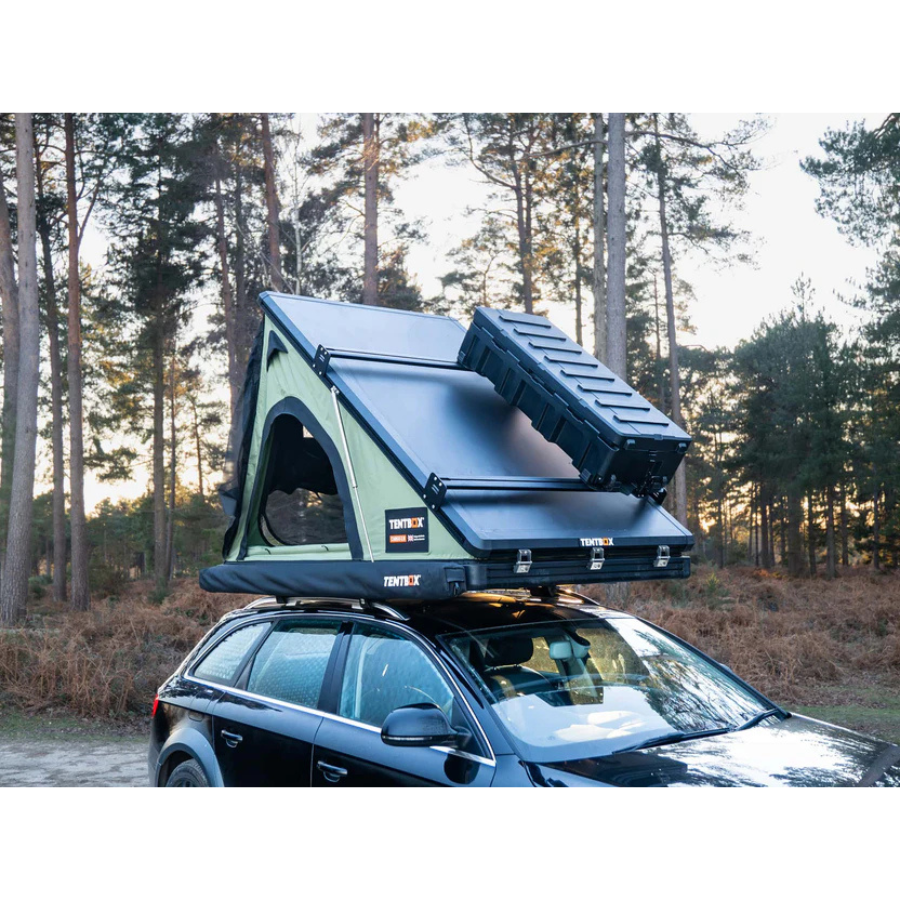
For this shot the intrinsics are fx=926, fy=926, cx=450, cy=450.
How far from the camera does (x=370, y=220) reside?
20.1 m

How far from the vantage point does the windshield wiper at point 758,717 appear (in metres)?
4.14

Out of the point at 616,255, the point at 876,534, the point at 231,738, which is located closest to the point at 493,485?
the point at 231,738

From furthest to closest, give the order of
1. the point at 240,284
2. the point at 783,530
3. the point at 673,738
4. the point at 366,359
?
the point at 783,530, the point at 240,284, the point at 366,359, the point at 673,738

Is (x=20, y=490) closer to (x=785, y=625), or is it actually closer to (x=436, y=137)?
(x=436, y=137)

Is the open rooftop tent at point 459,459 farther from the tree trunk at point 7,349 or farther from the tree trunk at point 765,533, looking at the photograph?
the tree trunk at point 765,533

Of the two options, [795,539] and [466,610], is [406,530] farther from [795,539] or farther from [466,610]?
[795,539]

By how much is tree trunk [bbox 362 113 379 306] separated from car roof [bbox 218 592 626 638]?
1437cm

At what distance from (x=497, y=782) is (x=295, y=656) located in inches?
62.8

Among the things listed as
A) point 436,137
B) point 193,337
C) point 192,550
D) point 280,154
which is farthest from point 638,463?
point 192,550

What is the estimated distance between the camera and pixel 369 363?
18.5 feet

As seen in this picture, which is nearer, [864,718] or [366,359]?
[366,359]

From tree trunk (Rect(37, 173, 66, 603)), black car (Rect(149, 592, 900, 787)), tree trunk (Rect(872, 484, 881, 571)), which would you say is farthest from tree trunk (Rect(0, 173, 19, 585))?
tree trunk (Rect(872, 484, 881, 571))

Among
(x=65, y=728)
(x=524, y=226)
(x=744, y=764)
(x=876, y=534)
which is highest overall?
(x=524, y=226)

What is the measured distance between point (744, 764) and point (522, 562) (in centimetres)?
129
